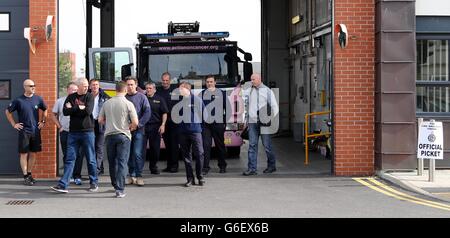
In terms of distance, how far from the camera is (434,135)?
1144 cm

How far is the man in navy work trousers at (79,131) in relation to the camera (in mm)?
10688

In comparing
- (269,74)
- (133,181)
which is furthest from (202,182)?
(269,74)

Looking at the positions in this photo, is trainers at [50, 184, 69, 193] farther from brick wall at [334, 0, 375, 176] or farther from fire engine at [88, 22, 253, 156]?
brick wall at [334, 0, 375, 176]

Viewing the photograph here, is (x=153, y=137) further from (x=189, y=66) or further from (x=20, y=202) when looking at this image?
(x=20, y=202)

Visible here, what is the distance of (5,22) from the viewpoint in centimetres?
1247

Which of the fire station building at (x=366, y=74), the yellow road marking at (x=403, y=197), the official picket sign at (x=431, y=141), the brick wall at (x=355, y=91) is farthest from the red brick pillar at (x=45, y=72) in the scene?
the official picket sign at (x=431, y=141)

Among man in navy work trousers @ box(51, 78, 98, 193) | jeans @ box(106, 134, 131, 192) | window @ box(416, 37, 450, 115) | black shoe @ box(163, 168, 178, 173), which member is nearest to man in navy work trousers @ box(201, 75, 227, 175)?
black shoe @ box(163, 168, 178, 173)

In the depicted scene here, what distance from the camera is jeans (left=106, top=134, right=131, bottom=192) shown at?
10172mm

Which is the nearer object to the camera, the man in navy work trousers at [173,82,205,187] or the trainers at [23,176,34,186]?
the man in navy work trousers at [173,82,205,187]

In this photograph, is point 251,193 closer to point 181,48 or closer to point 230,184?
point 230,184

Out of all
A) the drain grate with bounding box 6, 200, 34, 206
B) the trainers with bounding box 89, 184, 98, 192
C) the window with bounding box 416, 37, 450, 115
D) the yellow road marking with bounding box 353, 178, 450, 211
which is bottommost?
the drain grate with bounding box 6, 200, 34, 206

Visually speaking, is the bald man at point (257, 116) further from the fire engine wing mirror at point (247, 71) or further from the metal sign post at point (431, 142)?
the metal sign post at point (431, 142)

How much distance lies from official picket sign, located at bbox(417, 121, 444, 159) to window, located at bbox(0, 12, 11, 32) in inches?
316

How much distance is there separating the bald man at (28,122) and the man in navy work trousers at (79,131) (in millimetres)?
960
